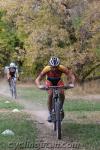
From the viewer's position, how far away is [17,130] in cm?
1170

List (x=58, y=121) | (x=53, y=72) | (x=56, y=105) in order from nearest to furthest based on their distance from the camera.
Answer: (x=58, y=121), (x=56, y=105), (x=53, y=72)

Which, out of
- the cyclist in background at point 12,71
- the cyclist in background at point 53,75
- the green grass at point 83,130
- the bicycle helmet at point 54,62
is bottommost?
the cyclist in background at point 12,71

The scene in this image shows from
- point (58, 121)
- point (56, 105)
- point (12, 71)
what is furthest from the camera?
point (12, 71)

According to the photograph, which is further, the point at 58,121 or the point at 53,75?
the point at 53,75

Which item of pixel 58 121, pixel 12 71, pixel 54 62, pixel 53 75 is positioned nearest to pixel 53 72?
pixel 53 75

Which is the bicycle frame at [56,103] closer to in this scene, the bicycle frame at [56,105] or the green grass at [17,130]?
the bicycle frame at [56,105]

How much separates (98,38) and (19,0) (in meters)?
5.60

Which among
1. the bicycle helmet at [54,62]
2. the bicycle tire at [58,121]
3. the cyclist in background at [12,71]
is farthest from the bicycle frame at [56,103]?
the cyclist in background at [12,71]

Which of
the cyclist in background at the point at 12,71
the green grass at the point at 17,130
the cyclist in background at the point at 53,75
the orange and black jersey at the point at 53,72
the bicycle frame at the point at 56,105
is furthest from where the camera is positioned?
the cyclist in background at the point at 12,71

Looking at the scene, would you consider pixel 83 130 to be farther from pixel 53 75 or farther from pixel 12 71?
pixel 12 71

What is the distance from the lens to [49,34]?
29953 mm

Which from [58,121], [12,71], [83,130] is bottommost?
[12,71]

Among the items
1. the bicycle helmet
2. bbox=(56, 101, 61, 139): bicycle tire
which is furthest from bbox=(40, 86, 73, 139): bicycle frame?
the bicycle helmet

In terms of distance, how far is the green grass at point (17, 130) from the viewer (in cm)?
970
